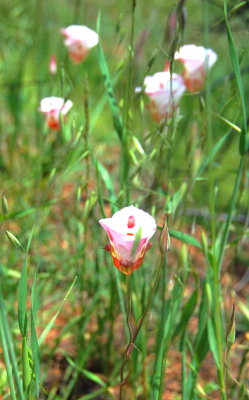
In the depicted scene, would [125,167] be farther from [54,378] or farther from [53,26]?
[53,26]

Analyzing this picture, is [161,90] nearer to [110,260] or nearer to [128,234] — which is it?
[110,260]

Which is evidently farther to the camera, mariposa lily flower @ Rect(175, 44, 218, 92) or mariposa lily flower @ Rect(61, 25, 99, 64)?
mariposa lily flower @ Rect(61, 25, 99, 64)

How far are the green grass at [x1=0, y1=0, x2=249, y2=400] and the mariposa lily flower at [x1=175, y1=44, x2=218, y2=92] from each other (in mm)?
52

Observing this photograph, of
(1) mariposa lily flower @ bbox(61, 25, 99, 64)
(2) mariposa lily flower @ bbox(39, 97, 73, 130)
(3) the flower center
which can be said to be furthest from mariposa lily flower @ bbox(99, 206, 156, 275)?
(1) mariposa lily flower @ bbox(61, 25, 99, 64)

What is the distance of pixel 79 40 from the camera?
1348 mm

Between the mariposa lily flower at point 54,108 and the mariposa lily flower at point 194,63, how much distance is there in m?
0.22

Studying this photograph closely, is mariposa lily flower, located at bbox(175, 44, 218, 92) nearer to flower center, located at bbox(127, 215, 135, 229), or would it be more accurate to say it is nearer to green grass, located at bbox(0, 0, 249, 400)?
green grass, located at bbox(0, 0, 249, 400)

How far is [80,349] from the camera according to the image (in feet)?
4.22

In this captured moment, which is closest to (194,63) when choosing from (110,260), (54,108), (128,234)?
(54,108)

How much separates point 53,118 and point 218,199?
41.9 inches

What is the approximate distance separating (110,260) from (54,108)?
0.32m

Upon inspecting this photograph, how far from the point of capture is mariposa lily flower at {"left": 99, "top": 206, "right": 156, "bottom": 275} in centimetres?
75

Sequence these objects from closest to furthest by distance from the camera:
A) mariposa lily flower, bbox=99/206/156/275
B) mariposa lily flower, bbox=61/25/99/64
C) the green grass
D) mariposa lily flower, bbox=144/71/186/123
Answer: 1. mariposa lily flower, bbox=99/206/156/275
2. the green grass
3. mariposa lily flower, bbox=144/71/186/123
4. mariposa lily flower, bbox=61/25/99/64

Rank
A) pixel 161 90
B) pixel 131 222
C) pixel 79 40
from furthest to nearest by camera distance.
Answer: pixel 79 40
pixel 161 90
pixel 131 222
